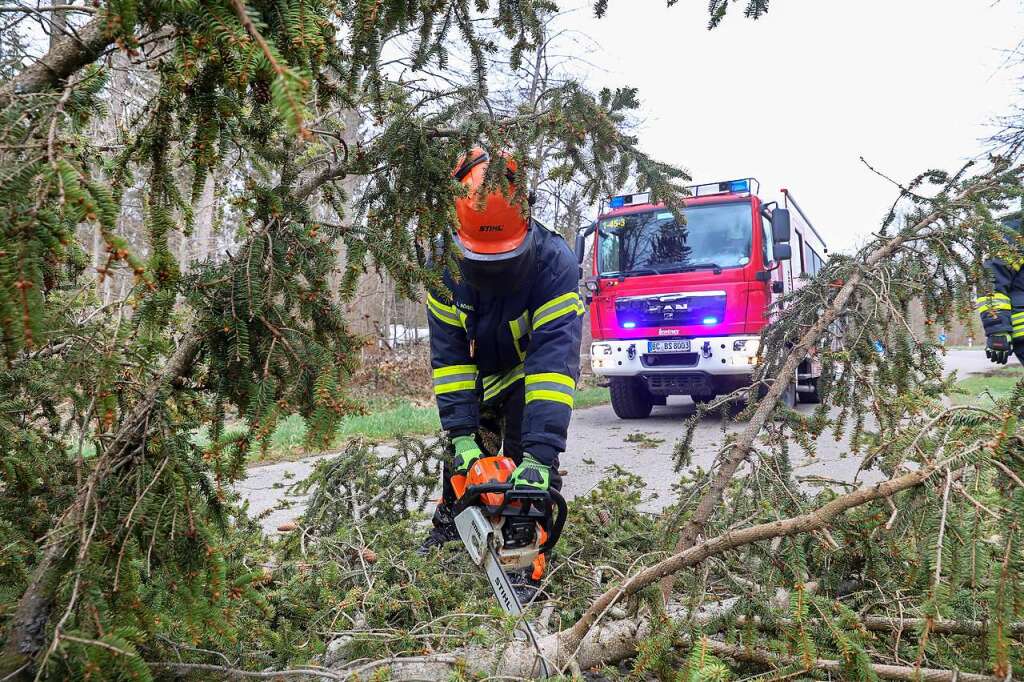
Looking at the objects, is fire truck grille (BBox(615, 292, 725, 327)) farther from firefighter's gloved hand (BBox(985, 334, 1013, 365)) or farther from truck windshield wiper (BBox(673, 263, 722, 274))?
firefighter's gloved hand (BBox(985, 334, 1013, 365))

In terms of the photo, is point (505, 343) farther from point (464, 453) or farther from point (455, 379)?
point (464, 453)

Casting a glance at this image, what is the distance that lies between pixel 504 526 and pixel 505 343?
3.69ft

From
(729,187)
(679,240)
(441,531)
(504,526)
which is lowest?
(441,531)

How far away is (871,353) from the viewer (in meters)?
2.66

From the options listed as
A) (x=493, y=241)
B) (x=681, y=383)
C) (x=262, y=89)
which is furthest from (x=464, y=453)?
(x=681, y=383)

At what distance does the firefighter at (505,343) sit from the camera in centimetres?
275

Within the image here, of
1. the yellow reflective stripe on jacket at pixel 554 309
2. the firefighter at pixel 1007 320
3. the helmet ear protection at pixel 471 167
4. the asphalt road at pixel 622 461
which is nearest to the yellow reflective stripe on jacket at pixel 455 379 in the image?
the yellow reflective stripe on jacket at pixel 554 309

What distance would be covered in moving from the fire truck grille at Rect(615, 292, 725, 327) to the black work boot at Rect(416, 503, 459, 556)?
573cm

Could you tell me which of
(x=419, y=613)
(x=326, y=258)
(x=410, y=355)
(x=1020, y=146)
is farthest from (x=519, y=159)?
(x=410, y=355)

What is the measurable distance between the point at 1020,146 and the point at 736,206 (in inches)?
223

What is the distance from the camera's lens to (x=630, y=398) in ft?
30.8

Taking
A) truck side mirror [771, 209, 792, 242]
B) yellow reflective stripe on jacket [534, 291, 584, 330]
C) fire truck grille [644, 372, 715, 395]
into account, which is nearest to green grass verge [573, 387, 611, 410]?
fire truck grille [644, 372, 715, 395]

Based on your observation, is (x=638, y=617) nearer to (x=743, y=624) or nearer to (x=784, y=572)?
(x=743, y=624)

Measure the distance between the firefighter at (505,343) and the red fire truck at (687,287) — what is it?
525 centimetres
